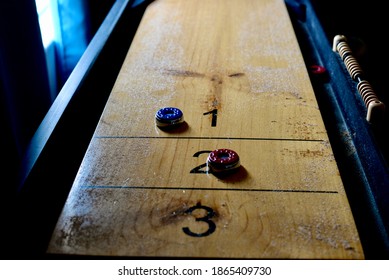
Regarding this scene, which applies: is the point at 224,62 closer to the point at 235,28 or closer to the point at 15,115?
the point at 235,28

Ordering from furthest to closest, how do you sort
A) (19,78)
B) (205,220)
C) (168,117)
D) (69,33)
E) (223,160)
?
1. (69,33)
2. (19,78)
3. (168,117)
4. (223,160)
5. (205,220)

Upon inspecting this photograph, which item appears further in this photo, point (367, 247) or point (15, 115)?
point (15, 115)

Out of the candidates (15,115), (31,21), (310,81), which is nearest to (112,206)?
(310,81)

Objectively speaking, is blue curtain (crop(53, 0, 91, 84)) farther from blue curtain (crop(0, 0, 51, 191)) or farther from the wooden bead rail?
the wooden bead rail

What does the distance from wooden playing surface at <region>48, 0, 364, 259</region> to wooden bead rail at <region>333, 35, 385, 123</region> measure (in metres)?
0.15

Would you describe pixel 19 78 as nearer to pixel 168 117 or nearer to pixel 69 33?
pixel 69 33

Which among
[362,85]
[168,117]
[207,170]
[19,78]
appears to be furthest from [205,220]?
[19,78]

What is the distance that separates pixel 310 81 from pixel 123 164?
82 cm

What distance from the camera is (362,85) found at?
1873 millimetres

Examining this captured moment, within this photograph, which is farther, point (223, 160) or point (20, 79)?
point (20, 79)

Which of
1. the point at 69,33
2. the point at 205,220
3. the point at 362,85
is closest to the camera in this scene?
the point at 205,220

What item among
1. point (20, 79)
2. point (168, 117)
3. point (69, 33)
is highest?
point (168, 117)

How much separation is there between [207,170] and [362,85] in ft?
2.12

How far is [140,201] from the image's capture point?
1410 mm
